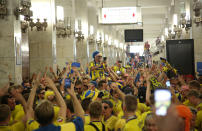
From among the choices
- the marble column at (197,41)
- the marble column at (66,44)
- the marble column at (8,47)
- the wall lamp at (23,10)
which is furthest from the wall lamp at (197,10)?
the marble column at (8,47)

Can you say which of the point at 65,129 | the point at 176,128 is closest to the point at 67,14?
the point at 65,129

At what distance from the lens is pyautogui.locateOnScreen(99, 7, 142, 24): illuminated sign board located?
50.8 ft

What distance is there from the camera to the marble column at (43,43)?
39.2ft

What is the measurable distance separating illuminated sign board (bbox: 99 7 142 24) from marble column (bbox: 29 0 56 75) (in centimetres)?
400

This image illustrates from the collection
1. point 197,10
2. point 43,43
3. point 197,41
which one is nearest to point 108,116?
point 43,43

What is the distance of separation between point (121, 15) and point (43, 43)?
16.1 ft

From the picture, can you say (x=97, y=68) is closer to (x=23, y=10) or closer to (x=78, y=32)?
(x=23, y=10)

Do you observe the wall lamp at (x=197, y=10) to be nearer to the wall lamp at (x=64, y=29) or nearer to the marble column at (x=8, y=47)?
the wall lamp at (x=64, y=29)

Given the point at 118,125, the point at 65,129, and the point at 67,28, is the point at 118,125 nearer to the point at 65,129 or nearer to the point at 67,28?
the point at 65,129

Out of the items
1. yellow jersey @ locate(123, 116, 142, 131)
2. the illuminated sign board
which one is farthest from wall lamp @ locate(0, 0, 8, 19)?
the illuminated sign board

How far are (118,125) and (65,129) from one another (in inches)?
41.6

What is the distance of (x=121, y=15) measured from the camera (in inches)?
608

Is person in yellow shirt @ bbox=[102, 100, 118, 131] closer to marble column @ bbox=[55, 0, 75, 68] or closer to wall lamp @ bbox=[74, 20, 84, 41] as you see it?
marble column @ bbox=[55, 0, 75, 68]

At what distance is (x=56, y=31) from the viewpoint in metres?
13.5
